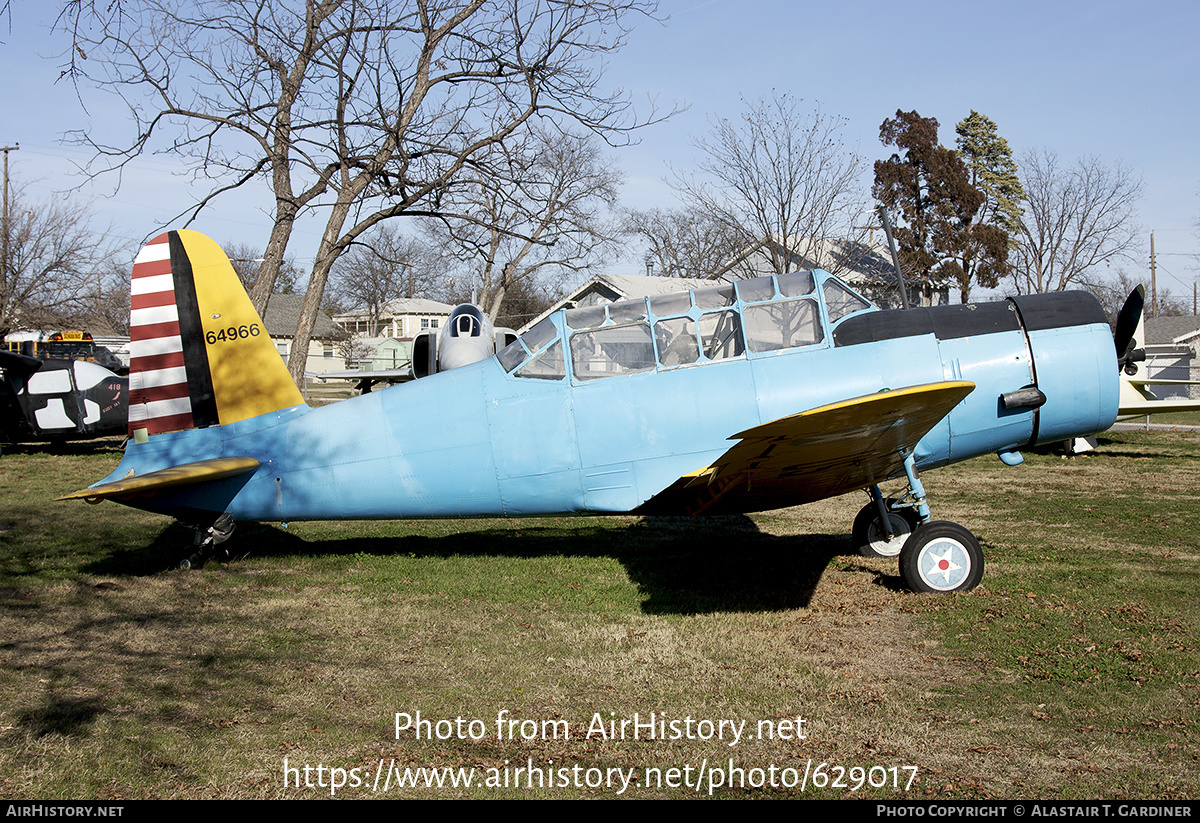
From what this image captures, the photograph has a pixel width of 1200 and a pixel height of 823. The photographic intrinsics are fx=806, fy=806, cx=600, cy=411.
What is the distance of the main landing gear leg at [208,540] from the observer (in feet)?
23.5

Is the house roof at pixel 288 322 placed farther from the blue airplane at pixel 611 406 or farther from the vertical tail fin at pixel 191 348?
the blue airplane at pixel 611 406

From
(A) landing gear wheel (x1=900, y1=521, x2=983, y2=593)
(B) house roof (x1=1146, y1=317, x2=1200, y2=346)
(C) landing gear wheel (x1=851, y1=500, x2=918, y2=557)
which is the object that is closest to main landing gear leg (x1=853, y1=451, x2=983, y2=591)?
(A) landing gear wheel (x1=900, y1=521, x2=983, y2=593)

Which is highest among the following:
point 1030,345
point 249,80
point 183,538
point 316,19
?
point 316,19

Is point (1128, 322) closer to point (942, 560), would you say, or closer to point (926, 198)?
point (942, 560)

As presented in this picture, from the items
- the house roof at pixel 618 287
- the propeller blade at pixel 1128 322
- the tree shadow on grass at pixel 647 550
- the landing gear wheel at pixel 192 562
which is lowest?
the tree shadow on grass at pixel 647 550

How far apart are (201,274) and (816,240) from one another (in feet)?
69.9

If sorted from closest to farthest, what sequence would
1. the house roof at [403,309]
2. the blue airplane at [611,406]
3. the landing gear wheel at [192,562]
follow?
1. the blue airplane at [611,406]
2. the landing gear wheel at [192,562]
3. the house roof at [403,309]

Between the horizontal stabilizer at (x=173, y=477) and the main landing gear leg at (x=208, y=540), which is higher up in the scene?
the horizontal stabilizer at (x=173, y=477)

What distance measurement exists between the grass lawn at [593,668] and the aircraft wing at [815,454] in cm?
79

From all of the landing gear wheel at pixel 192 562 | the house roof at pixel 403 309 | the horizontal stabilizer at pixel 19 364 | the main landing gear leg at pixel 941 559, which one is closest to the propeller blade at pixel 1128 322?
the main landing gear leg at pixel 941 559

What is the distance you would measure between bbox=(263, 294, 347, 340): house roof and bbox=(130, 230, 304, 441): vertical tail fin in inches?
2246
